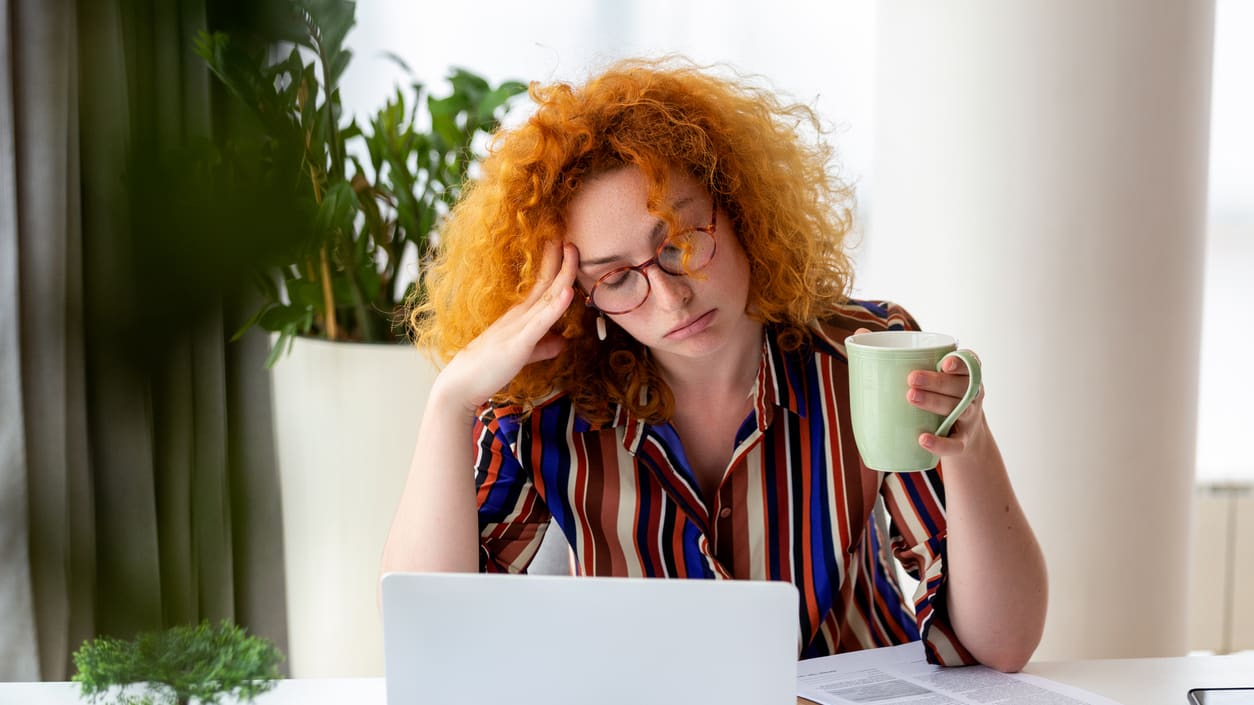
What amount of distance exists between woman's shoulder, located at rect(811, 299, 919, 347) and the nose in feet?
0.83

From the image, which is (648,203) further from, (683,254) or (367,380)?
(367,380)

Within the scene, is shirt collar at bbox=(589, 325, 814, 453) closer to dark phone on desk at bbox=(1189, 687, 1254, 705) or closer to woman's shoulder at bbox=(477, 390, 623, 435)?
woman's shoulder at bbox=(477, 390, 623, 435)

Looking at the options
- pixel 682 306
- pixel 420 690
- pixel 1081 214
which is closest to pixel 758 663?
pixel 420 690

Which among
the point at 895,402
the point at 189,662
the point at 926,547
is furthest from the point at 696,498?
the point at 189,662

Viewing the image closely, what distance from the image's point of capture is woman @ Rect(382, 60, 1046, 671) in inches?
50.1

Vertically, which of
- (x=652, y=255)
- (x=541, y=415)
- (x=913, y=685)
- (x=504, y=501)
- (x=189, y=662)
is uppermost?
(x=652, y=255)

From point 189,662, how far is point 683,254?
1.02m

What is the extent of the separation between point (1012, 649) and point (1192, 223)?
3.71ft

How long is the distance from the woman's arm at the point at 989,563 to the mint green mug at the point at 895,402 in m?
0.11

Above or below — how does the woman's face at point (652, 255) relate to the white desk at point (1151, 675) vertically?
above

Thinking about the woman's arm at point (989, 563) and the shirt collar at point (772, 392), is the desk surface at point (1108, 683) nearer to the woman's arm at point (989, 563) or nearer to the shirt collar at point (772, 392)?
the woman's arm at point (989, 563)

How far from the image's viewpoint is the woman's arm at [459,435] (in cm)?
126

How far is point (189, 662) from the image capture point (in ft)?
0.95

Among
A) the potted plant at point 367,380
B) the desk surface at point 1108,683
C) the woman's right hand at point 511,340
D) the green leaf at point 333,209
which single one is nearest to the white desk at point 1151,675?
the desk surface at point 1108,683
